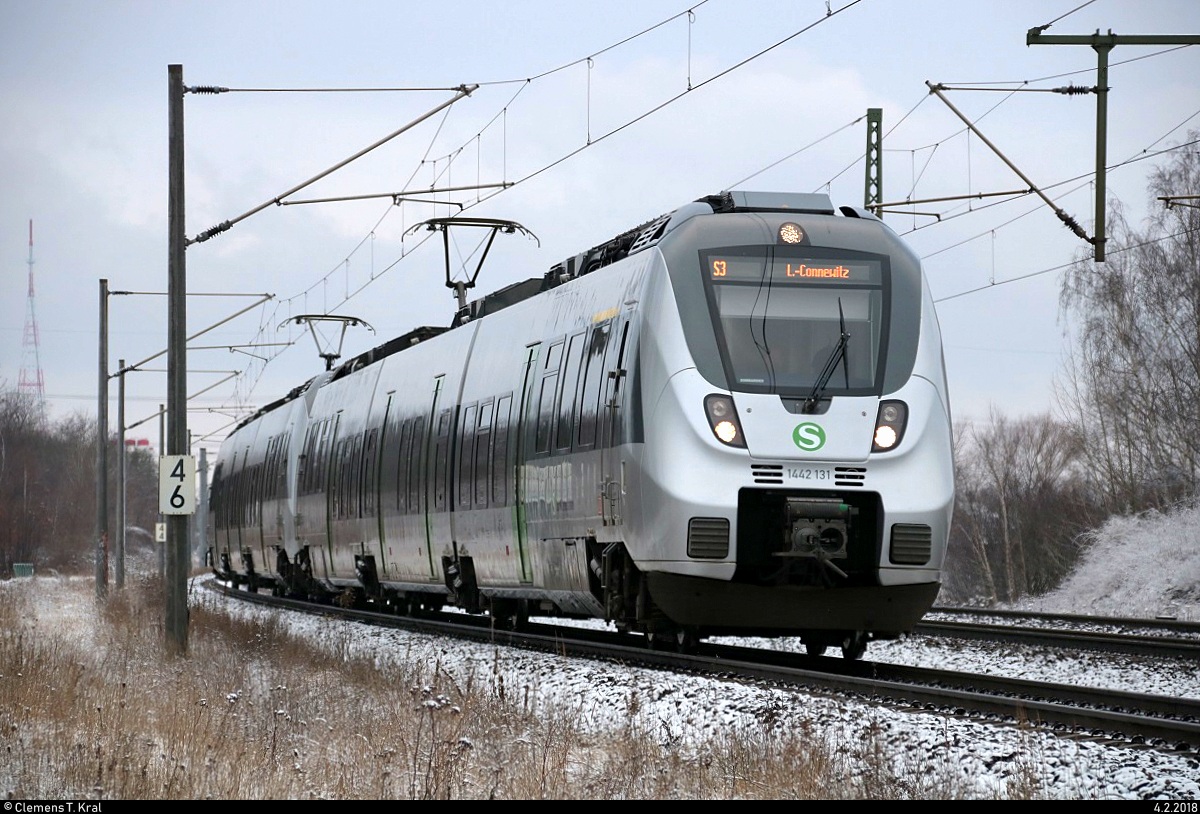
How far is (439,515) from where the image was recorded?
21.1 m

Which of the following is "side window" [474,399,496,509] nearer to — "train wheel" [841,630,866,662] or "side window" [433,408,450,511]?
"side window" [433,408,450,511]

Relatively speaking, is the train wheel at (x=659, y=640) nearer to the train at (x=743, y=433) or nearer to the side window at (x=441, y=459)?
the train at (x=743, y=433)

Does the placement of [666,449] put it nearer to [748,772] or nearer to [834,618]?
[834,618]

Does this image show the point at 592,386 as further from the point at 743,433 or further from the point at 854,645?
the point at 854,645

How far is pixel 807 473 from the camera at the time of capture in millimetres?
13242

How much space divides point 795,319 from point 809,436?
110cm

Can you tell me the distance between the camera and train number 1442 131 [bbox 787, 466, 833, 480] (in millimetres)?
13234

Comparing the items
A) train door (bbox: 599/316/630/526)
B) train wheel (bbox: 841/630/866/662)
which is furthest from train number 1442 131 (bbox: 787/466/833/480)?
train wheel (bbox: 841/630/866/662)

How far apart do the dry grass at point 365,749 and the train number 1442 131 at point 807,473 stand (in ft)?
9.39

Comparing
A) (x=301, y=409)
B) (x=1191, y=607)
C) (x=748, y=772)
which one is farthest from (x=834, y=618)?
(x=301, y=409)

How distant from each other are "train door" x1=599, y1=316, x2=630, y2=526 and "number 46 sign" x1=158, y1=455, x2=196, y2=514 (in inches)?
271

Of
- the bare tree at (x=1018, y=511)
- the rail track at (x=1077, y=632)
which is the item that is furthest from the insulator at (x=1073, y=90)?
the bare tree at (x=1018, y=511)

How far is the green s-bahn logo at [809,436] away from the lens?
1327cm

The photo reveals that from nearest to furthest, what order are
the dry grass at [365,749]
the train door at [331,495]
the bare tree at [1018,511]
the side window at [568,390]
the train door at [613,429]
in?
the dry grass at [365,749]
the train door at [613,429]
the side window at [568,390]
the train door at [331,495]
the bare tree at [1018,511]
